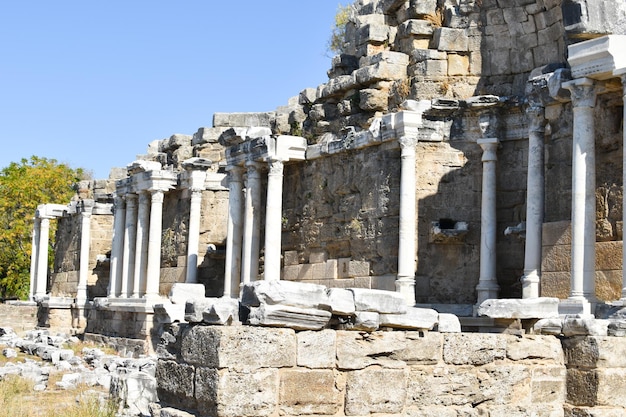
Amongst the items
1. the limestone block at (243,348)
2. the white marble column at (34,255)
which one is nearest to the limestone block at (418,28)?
the limestone block at (243,348)

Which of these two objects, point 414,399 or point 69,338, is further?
point 69,338

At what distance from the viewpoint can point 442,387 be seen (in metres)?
8.72

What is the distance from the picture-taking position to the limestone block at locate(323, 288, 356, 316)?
27.6ft

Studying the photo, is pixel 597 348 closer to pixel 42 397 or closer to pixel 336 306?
pixel 336 306

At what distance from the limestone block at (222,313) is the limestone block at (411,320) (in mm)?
1367

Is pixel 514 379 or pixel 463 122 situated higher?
pixel 463 122

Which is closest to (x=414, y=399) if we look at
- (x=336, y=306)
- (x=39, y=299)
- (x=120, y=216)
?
(x=336, y=306)

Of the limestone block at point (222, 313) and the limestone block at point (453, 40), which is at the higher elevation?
the limestone block at point (453, 40)

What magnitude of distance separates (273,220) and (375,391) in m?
13.0

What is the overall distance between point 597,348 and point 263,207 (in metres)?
13.8

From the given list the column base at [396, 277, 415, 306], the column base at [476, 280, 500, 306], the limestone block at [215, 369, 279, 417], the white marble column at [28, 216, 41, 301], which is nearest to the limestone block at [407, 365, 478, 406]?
the limestone block at [215, 369, 279, 417]

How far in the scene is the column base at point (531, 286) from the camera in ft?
51.6

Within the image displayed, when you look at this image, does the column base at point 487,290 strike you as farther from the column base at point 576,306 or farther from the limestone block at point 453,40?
the limestone block at point 453,40

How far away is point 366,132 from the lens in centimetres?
1944
